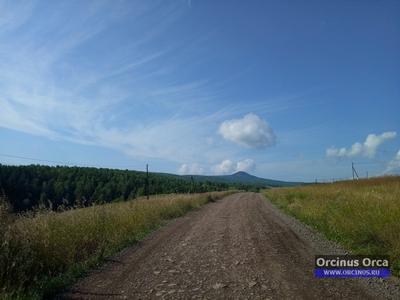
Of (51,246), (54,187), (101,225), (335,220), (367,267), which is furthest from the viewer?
(54,187)

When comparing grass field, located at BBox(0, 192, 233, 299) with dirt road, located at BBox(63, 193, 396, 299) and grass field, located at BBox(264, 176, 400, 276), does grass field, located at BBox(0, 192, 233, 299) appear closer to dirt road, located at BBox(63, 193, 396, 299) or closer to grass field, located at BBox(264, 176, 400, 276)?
dirt road, located at BBox(63, 193, 396, 299)

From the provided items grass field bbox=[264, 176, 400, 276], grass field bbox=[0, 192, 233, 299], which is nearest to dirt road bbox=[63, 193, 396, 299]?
grass field bbox=[0, 192, 233, 299]

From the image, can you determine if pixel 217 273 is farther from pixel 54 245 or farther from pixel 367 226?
pixel 367 226

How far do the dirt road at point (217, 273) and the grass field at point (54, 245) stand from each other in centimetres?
47

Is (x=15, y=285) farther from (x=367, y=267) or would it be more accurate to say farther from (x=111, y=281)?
(x=367, y=267)

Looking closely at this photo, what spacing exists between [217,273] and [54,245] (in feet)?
12.1

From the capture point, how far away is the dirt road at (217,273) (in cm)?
624

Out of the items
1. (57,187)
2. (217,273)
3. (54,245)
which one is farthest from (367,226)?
(57,187)

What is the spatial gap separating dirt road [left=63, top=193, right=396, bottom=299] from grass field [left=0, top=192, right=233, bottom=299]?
473 mm

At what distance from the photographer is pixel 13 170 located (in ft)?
158

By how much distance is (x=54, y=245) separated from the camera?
8648 millimetres

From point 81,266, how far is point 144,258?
5.03 ft

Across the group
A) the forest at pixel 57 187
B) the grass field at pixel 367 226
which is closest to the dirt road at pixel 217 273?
the grass field at pixel 367 226

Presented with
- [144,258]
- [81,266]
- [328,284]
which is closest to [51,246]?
[81,266]
